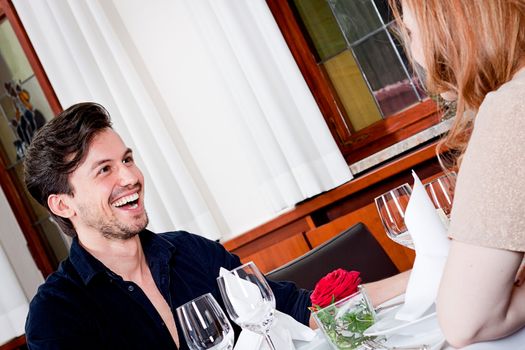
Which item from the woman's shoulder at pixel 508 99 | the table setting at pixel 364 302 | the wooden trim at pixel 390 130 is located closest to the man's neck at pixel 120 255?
the table setting at pixel 364 302

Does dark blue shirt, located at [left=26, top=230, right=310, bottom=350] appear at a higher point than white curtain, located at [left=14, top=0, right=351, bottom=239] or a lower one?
lower

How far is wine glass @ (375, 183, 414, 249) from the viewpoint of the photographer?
1.14 metres

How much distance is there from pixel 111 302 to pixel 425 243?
1047 millimetres

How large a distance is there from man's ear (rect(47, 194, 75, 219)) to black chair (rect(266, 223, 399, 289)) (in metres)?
0.67

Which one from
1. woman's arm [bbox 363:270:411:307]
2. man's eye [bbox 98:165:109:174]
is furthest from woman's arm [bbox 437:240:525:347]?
man's eye [bbox 98:165:109:174]

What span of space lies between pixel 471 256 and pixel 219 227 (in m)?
2.48

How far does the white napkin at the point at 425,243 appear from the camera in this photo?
1073mm

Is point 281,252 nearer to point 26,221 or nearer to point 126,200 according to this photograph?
point 126,200

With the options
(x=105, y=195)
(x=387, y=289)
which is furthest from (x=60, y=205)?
(x=387, y=289)

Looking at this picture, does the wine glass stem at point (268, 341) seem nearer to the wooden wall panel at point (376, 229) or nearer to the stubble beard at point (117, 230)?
the stubble beard at point (117, 230)

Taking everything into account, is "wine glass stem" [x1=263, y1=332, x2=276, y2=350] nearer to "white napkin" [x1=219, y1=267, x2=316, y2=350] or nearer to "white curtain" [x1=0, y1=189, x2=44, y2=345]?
"white napkin" [x1=219, y1=267, x2=316, y2=350]

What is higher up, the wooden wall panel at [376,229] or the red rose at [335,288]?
the red rose at [335,288]

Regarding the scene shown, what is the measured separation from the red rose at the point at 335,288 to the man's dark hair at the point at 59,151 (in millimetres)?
1136

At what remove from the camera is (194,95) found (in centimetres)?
314
